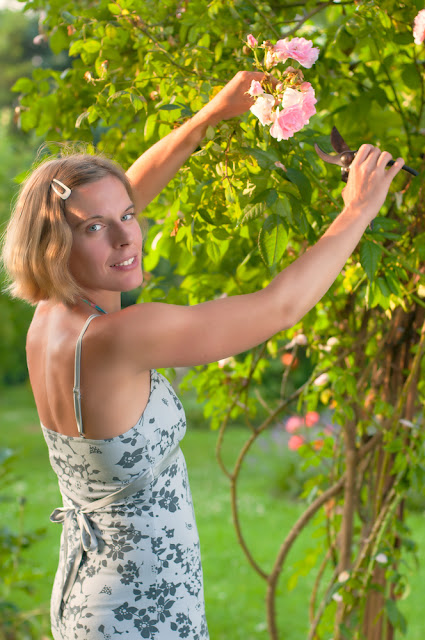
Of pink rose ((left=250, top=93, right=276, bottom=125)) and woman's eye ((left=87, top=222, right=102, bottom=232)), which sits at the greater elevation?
pink rose ((left=250, top=93, right=276, bottom=125))

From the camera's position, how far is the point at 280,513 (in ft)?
17.8

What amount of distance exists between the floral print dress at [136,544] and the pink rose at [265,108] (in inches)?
18.3

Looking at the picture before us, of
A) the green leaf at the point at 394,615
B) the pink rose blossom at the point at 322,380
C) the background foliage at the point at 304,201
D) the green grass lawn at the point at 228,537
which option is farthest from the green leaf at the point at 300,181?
the green grass lawn at the point at 228,537

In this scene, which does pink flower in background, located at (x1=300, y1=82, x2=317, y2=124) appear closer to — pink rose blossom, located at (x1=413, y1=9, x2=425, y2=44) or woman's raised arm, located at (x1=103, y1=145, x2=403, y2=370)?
woman's raised arm, located at (x1=103, y1=145, x2=403, y2=370)

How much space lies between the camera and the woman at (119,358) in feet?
3.41

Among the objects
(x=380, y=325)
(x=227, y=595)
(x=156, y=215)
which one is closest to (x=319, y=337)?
(x=380, y=325)

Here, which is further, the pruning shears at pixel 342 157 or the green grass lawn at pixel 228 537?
the green grass lawn at pixel 228 537

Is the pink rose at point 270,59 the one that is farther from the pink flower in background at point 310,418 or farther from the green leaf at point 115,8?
the pink flower in background at point 310,418

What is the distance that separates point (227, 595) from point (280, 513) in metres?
1.48

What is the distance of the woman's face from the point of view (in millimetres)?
1151

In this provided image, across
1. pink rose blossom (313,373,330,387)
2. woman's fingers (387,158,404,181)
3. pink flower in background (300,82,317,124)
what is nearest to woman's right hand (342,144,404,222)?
Result: woman's fingers (387,158,404,181)

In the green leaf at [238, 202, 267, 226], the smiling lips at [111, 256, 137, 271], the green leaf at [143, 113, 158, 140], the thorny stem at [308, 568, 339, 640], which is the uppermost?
the green leaf at [143, 113, 158, 140]

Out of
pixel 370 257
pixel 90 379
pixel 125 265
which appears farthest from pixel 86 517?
pixel 370 257

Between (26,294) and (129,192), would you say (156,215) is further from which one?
(26,294)
